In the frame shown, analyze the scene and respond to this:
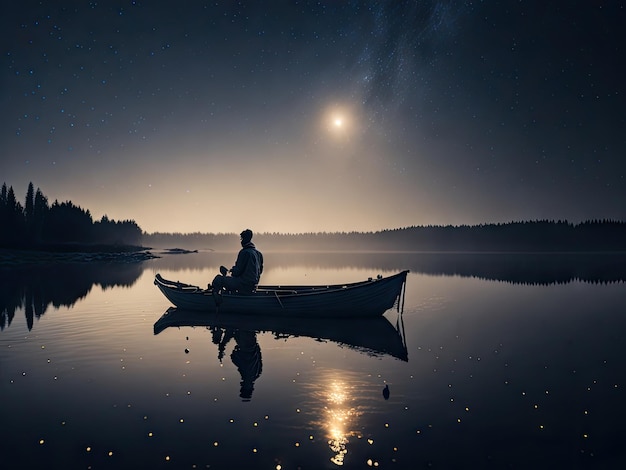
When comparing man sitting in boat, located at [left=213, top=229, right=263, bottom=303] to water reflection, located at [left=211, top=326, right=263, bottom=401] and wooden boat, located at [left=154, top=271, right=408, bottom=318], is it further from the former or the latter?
water reflection, located at [left=211, top=326, right=263, bottom=401]

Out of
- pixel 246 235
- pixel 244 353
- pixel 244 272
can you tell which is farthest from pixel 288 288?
pixel 244 353

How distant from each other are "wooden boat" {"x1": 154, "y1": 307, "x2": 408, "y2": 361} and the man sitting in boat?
164 centimetres

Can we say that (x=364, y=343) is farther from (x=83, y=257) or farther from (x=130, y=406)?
(x=83, y=257)

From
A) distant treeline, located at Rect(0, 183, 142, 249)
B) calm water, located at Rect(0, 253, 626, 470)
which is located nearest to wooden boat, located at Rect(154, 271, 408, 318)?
calm water, located at Rect(0, 253, 626, 470)

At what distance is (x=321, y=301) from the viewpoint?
64.4 feet

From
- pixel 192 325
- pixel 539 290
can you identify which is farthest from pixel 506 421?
pixel 539 290

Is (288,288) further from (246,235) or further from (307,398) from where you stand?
(307,398)

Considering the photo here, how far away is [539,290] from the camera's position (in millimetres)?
34062

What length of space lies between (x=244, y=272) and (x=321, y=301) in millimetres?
4175

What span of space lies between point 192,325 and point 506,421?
48.3ft

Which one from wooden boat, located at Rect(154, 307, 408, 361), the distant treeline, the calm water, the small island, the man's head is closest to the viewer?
the calm water

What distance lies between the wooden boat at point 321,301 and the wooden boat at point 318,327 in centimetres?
44

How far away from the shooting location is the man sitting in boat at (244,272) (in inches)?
768

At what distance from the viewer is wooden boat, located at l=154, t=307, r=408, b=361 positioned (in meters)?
15.1
